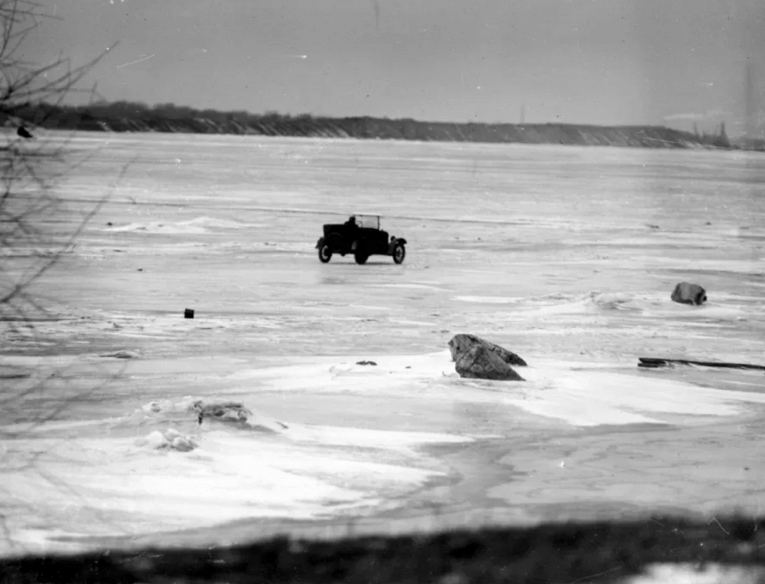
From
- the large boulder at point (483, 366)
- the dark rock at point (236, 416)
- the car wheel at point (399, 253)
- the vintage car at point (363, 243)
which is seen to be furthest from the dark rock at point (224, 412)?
the car wheel at point (399, 253)

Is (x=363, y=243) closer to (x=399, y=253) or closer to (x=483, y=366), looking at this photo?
(x=399, y=253)

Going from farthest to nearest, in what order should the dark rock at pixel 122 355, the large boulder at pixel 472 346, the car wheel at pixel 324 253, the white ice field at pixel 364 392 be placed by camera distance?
the car wheel at pixel 324 253 < the dark rock at pixel 122 355 < the large boulder at pixel 472 346 < the white ice field at pixel 364 392

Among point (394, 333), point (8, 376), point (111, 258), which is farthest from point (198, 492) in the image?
point (111, 258)

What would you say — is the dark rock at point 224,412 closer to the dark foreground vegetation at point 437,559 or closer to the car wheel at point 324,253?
the dark foreground vegetation at point 437,559

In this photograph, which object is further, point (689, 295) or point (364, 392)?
point (689, 295)

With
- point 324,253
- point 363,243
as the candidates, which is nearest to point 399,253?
point 363,243

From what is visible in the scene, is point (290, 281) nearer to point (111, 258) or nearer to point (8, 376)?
point (111, 258)

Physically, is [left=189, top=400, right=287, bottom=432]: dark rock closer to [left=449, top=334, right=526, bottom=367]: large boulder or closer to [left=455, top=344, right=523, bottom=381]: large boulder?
[left=455, top=344, right=523, bottom=381]: large boulder

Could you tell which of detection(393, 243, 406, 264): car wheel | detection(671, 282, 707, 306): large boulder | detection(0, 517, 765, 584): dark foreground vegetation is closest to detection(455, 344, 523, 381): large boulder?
detection(0, 517, 765, 584): dark foreground vegetation
